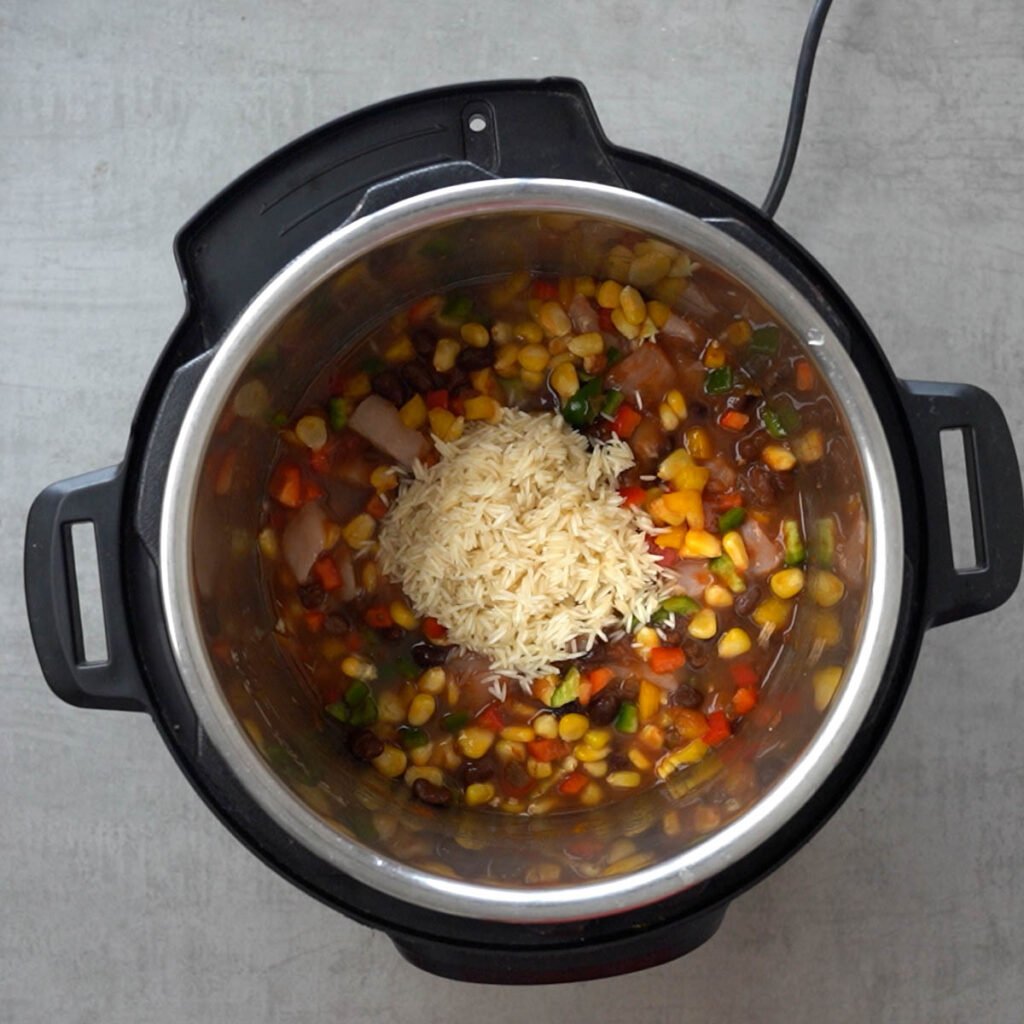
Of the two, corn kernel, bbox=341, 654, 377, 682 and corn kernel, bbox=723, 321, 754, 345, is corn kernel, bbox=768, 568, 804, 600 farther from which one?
corn kernel, bbox=341, 654, 377, 682

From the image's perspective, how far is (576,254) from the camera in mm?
1175

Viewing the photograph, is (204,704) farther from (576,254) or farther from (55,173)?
(55,173)

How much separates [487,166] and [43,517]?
53 cm

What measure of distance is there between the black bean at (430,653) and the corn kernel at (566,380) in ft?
1.02

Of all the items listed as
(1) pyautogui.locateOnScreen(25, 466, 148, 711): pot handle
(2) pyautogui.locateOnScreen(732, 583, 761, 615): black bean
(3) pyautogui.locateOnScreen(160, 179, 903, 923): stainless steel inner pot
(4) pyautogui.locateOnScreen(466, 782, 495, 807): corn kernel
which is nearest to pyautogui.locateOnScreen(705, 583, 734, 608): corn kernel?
(2) pyautogui.locateOnScreen(732, 583, 761, 615): black bean

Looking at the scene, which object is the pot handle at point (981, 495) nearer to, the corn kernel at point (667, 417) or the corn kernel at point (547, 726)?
the corn kernel at point (667, 417)

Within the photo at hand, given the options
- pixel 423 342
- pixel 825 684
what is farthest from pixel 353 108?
pixel 825 684

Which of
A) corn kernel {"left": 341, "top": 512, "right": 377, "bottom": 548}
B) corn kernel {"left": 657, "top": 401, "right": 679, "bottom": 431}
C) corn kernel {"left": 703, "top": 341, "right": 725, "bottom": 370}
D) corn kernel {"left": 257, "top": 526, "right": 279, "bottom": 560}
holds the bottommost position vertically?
corn kernel {"left": 257, "top": 526, "right": 279, "bottom": 560}

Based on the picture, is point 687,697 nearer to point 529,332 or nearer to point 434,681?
point 434,681

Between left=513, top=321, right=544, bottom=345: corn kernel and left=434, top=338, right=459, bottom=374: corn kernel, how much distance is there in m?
0.07

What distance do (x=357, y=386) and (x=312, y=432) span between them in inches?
2.8

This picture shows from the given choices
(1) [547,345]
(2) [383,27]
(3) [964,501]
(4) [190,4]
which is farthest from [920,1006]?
(4) [190,4]

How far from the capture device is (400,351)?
1265 millimetres

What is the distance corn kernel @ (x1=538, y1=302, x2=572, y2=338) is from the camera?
4.13 ft
